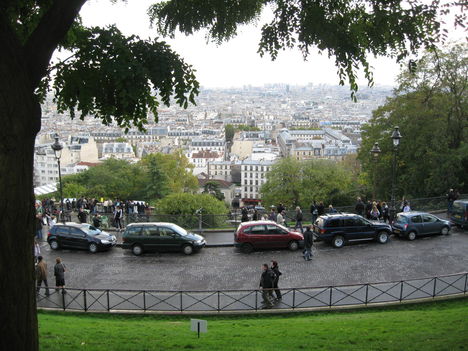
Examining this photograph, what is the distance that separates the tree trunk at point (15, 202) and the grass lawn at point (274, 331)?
11.0 ft

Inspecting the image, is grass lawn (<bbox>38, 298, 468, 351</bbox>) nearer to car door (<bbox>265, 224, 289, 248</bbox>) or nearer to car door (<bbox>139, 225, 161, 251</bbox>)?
car door (<bbox>139, 225, 161, 251</bbox>)

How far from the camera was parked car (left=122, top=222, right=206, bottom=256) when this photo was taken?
61.1ft

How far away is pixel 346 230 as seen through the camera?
1923 cm

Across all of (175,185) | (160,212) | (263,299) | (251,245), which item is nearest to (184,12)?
(263,299)

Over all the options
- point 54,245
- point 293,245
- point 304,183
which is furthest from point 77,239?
point 304,183

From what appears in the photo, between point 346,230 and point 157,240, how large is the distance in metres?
7.39

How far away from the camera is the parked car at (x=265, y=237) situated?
18.6 metres

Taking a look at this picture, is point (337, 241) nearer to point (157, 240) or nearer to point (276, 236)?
point (276, 236)

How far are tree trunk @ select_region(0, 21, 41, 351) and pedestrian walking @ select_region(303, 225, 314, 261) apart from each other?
40.2 feet

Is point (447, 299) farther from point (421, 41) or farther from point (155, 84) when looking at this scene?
point (155, 84)

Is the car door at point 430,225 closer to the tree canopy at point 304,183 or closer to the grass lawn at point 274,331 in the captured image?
the grass lawn at point 274,331

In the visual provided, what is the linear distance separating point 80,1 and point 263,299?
9.69 meters

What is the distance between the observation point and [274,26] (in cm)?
988

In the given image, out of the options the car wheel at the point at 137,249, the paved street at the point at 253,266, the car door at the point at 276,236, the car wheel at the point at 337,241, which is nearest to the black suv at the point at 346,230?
the car wheel at the point at 337,241
